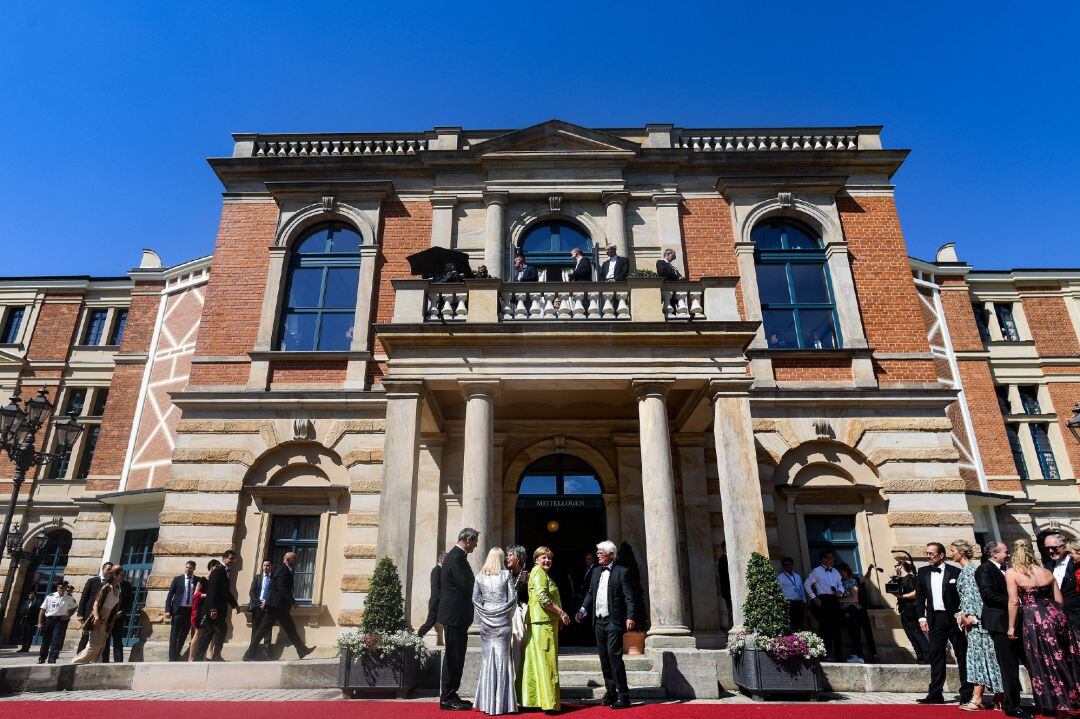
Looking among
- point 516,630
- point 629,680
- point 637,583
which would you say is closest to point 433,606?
point 516,630

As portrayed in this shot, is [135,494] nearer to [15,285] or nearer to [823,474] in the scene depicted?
[15,285]

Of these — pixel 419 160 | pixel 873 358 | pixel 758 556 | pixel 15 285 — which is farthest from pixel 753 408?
pixel 15 285

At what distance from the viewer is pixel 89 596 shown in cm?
1150

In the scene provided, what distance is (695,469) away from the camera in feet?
42.0

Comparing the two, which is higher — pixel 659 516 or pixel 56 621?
pixel 659 516

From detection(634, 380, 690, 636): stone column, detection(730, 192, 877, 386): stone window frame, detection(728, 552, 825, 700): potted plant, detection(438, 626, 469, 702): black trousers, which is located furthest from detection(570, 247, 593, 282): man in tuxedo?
detection(438, 626, 469, 702): black trousers

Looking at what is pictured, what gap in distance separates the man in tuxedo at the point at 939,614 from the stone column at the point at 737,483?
6.57 feet

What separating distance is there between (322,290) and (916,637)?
13.1m

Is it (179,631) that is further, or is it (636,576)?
(636,576)

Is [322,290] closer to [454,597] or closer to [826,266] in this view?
[454,597]

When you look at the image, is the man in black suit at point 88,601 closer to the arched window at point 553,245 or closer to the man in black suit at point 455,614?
the man in black suit at point 455,614

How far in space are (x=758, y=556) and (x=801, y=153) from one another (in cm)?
1038

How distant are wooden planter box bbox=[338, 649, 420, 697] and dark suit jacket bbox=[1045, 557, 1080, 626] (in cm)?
744

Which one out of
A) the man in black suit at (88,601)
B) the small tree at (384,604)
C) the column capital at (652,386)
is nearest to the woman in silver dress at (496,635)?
the small tree at (384,604)
